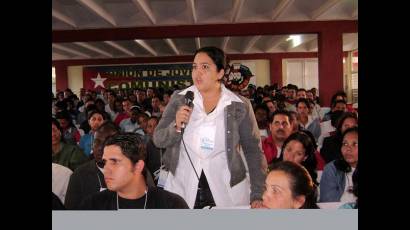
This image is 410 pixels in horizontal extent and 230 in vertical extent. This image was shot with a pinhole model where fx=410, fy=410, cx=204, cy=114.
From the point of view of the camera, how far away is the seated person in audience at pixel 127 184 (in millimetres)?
2117

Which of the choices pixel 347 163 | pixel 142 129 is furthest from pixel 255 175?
pixel 142 129

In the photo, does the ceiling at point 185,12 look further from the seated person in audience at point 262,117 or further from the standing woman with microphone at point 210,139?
the standing woman with microphone at point 210,139

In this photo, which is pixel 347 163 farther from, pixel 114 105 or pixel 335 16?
pixel 335 16

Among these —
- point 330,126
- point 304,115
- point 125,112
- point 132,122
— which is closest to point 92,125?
point 132,122

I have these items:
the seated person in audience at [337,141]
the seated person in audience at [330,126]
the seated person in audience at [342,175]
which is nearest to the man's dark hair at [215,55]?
the seated person in audience at [342,175]

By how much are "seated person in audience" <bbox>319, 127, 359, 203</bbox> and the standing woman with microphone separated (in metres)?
0.58

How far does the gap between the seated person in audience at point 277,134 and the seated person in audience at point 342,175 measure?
1.96 feet

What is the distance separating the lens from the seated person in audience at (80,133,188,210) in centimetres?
212

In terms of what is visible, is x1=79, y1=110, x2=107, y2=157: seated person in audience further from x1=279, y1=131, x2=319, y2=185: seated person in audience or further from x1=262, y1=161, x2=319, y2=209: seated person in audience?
x1=262, y1=161, x2=319, y2=209: seated person in audience

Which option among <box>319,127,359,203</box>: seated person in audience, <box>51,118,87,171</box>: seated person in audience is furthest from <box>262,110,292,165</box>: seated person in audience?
<box>51,118,87,171</box>: seated person in audience

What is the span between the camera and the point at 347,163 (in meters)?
2.90

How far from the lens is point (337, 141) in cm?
371

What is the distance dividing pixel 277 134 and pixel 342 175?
81 cm

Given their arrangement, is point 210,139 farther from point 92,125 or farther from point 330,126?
point 330,126
